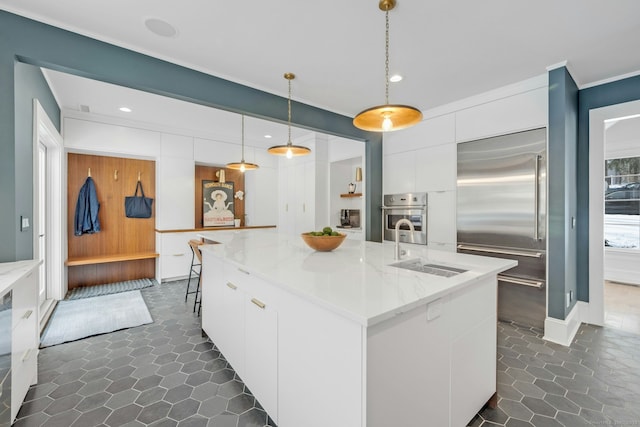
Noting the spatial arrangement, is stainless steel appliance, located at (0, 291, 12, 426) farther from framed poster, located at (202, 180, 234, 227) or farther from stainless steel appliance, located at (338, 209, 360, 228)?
stainless steel appliance, located at (338, 209, 360, 228)

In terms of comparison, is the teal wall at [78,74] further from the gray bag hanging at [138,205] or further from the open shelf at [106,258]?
the gray bag hanging at [138,205]

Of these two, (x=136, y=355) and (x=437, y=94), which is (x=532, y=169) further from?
(x=136, y=355)

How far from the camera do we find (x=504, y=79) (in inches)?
118

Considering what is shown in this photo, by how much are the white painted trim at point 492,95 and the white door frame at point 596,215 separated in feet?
2.47

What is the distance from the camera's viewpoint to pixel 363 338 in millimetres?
1017

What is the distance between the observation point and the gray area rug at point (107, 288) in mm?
4074

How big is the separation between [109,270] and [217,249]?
352 centimetres

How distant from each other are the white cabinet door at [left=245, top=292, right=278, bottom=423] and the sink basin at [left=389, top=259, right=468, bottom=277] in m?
0.84

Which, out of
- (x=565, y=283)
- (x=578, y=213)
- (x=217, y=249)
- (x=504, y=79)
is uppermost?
(x=504, y=79)

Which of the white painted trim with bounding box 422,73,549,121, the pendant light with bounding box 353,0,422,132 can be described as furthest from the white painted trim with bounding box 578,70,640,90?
the pendant light with bounding box 353,0,422,132

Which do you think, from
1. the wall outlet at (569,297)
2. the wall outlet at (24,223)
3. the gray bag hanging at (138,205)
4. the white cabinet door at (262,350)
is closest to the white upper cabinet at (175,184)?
the gray bag hanging at (138,205)

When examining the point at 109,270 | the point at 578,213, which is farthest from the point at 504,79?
the point at 109,270

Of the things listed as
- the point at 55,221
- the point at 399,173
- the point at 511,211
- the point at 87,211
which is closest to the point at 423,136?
the point at 399,173

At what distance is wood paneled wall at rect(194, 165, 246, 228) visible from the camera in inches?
219
